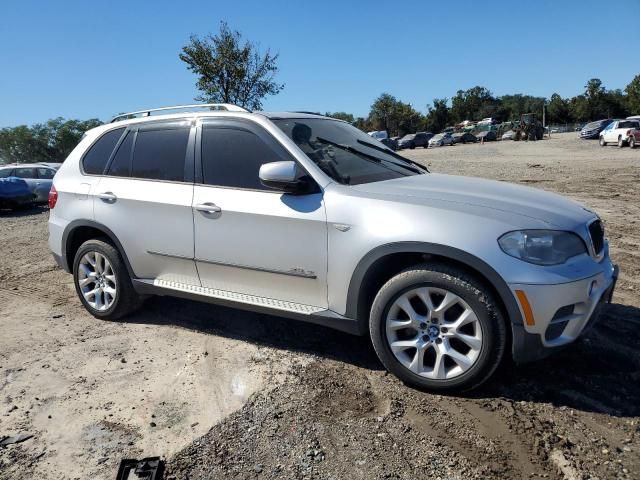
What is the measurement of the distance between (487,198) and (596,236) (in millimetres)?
764

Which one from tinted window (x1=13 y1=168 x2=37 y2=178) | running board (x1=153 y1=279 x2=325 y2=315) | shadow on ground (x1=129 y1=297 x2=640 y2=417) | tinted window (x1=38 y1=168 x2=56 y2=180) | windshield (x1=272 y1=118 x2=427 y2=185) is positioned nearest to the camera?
shadow on ground (x1=129 y1=297 x2=640 y2=417)

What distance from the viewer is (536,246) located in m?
2.88

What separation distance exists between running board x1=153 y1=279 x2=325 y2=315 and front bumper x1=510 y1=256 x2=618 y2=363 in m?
1.29

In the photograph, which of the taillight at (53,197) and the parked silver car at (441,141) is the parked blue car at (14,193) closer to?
the taillight at (53,197)

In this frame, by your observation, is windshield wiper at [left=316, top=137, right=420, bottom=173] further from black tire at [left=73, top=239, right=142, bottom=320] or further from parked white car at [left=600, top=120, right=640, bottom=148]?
parked white car at [left=600, top=120, right=640, bottom=148]

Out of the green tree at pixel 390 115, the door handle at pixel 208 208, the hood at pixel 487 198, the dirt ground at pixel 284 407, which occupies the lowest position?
the dirt ground at pixel 284 407

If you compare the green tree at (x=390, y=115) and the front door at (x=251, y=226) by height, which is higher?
the green tree at (x=390, y=115)

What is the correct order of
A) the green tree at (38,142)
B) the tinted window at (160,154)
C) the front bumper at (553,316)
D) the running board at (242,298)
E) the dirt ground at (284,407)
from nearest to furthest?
the dirt ground at (284,407) < the front bumper at (553,316) < the running board at (242,298) < the tinted window at (160,154) < the green tree at (38,142)

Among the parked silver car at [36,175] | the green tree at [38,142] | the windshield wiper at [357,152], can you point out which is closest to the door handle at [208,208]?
the windshield wiper at [357,152]

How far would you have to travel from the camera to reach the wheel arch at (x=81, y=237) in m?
4.43

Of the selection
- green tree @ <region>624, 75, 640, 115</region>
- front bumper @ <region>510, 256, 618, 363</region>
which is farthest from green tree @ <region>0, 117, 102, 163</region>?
green tree @ <region>624, 75, 640, 115</region>

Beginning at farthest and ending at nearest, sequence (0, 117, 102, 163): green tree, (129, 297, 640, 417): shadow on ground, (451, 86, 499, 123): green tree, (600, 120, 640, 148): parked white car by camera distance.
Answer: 1. (451, 86, 499, 123): green tree
2. (0, 117, 102, 163): green tree
3. (600, 120, 640, 148): parked white car
4. (129, 297, 640, 417): shadow on ground

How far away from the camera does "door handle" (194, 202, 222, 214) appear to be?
3773 mm

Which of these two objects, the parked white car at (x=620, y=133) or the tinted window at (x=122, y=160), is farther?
the parked white car at (x=620, y=133)
